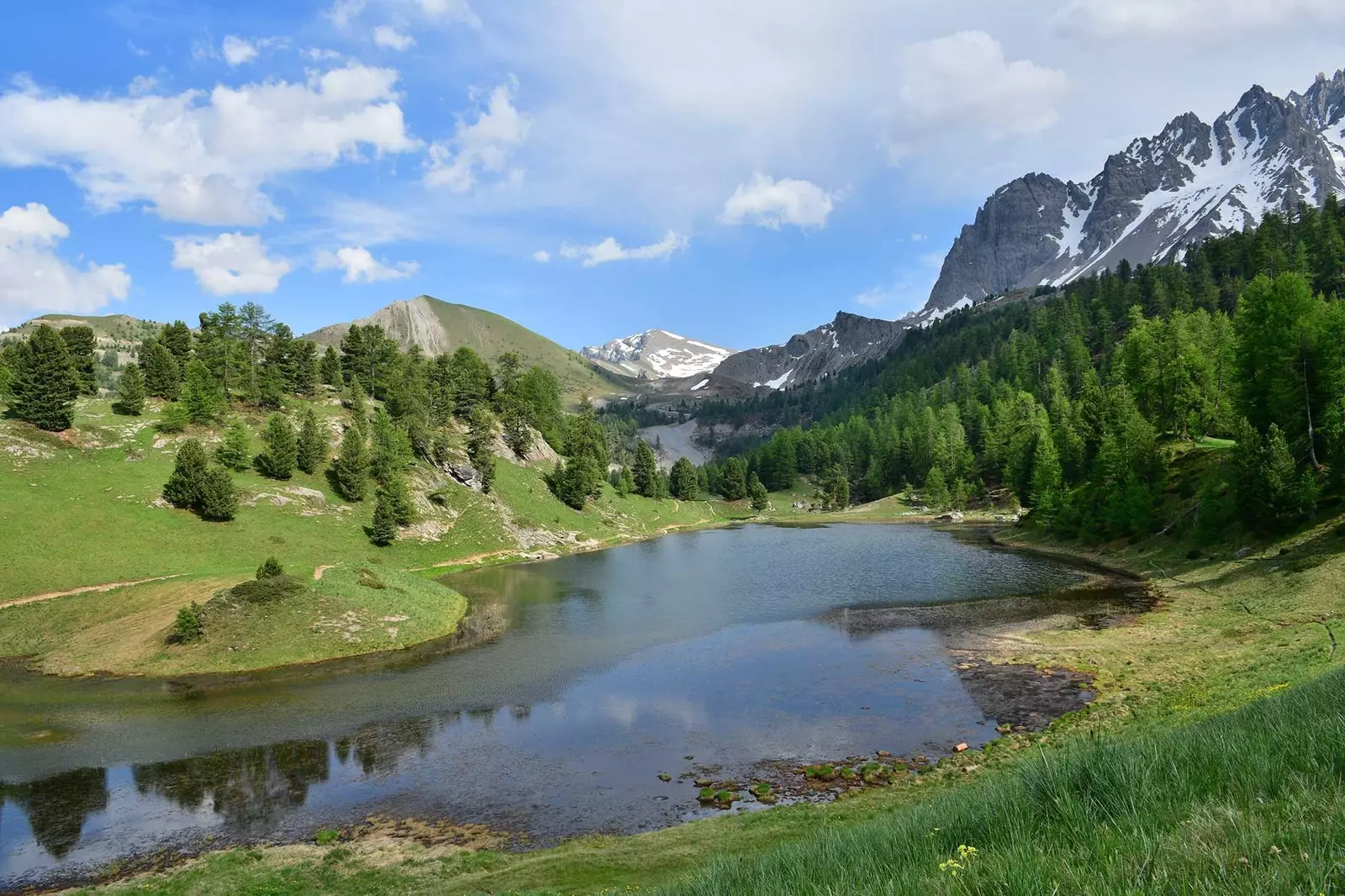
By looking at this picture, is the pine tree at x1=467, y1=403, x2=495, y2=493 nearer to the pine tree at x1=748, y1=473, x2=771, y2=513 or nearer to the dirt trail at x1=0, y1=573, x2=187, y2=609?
the dirt trail at x1=0, y1=573, x2=187, y2=609

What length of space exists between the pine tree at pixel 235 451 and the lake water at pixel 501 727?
44169 mm

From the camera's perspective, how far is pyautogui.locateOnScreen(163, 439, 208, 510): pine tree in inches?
2820

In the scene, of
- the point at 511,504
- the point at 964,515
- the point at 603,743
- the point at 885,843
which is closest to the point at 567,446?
the point at 511,504

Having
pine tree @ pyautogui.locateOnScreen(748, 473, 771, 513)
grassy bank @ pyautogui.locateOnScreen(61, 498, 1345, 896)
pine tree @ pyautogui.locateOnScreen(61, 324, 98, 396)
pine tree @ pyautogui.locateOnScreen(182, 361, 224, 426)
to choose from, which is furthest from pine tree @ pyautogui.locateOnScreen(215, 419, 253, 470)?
pine tree @ pyautogui.locateOnScreen(748, 473, 771, 513)

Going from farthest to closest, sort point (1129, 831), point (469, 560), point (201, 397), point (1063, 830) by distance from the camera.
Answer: point (469, 560) → point (201, 397) → point (1063, 830) → point (1129, 831)

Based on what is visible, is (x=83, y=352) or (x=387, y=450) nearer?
(x=83, y=352)

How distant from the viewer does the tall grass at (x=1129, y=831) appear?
539 centimetres

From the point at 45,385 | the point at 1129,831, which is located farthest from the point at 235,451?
the point at 1129,831

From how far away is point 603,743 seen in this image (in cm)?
3192

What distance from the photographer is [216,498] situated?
234 feet

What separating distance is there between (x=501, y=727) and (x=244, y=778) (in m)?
10.9

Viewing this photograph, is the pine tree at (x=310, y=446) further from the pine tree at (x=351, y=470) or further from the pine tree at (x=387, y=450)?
the pine tree at (x=387, y=450)

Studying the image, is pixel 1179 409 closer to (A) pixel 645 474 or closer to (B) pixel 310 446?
(A) pixel 645 474

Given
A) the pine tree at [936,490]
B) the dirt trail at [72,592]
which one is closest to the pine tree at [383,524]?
the dirt trail at [72,592]
